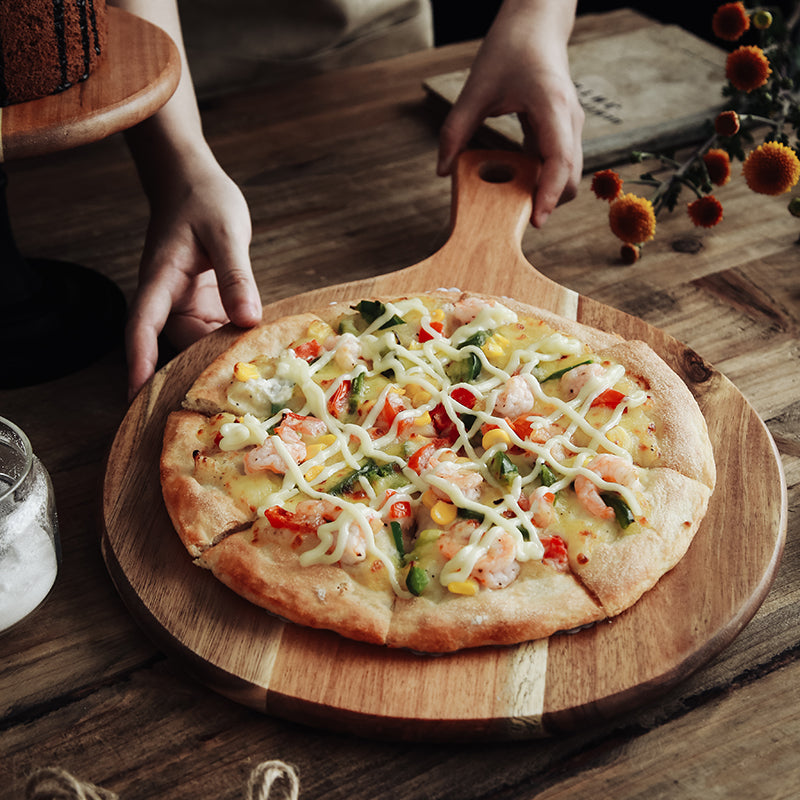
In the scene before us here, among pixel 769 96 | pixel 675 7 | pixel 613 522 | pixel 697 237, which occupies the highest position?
pixel 769 96

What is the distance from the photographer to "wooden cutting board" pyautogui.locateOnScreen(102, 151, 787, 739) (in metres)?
1.65

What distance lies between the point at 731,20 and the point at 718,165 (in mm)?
512

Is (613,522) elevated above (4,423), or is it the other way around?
(4,423)

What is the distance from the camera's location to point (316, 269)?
3107 mm

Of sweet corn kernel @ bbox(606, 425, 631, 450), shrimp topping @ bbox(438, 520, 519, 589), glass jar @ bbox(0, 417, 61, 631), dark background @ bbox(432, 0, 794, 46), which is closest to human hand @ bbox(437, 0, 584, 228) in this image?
sweet corn kernel @ bbox(606, 425, 631, 450)

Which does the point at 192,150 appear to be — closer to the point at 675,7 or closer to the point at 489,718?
the point at 489,718

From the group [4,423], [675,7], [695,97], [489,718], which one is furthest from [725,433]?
[675,7]

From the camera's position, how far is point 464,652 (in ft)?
5.70

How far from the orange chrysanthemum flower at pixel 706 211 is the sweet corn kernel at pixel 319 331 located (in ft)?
4.24

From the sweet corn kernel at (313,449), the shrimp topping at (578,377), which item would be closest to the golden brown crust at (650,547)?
the shrimp topping at (578,377)

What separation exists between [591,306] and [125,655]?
5.20 ft

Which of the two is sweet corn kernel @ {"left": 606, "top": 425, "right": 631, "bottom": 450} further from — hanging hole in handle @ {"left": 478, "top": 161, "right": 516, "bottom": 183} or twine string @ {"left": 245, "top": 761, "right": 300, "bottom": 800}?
hanging hole in handle @ {"left": 478, "top": 161, "right": 516, "bottom": 183}

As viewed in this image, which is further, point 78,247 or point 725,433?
point 78,247

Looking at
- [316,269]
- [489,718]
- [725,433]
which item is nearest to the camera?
[489,718]
